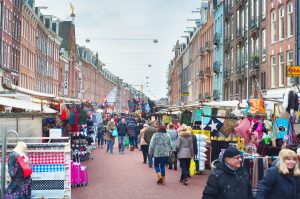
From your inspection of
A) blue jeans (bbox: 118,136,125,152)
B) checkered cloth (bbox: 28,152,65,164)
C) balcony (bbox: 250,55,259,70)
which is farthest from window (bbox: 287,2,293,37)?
checkered cloth (bbox: 28,152,65,164)

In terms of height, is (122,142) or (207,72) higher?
(207,72)

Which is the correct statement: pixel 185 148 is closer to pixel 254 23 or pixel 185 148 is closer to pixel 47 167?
pixel 47 167

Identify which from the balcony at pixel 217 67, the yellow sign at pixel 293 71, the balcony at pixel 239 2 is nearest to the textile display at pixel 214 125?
the yellow sign at pixel 293 71

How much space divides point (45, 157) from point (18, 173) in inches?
60.6

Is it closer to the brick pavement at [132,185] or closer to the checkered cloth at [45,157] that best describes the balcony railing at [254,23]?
the brick pavement at [132,185]

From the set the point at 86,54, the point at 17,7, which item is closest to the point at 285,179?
the point at 17,7

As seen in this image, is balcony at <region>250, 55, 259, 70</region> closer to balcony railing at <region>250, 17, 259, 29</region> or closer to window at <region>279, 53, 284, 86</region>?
balcony railing at <region>250, 17, 259, 29</region>

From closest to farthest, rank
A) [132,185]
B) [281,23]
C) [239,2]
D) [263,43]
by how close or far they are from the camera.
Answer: [132,185], [281,23], [263,43], [239,2]

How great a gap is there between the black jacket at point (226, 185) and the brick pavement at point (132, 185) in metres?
5.87

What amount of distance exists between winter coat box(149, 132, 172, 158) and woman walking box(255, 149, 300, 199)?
758 centimetres

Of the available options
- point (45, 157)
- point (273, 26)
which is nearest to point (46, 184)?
point (45, 157)

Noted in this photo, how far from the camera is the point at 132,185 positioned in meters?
13.6

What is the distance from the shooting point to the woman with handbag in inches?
331

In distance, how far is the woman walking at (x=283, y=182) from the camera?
19.9 feet
